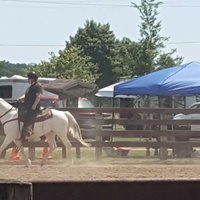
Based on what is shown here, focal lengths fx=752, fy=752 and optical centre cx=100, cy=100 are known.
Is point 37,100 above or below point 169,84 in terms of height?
below

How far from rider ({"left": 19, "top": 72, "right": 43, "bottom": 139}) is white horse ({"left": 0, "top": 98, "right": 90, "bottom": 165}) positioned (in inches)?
6.7

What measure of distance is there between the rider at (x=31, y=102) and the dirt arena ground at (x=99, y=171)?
85 centimetres

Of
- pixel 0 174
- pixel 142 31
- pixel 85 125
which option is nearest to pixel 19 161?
pixel 85 125

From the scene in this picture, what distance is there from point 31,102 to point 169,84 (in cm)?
595

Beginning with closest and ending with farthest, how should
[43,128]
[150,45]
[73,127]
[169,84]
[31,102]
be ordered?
[31,102] < [43,128] < [73,127] < [169,84] < [150,45]

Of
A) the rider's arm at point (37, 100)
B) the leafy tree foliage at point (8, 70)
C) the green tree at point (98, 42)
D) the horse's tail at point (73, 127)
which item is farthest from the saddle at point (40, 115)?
the green tree at point (98, 42)

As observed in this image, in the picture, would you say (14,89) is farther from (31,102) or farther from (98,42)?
(98,42)

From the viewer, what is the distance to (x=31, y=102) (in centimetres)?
1681

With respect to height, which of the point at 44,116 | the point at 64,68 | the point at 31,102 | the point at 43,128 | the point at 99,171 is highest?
the point at 64,68

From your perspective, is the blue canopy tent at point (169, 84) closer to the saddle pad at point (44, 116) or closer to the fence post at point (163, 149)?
the fence post at point (163, 149)

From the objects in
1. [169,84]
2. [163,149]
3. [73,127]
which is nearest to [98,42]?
[169,84]

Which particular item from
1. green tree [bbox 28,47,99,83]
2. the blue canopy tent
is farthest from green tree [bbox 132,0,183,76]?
the blue canopy tent

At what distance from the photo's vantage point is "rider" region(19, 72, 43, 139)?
1667 centimetres

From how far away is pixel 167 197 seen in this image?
16.1ft
